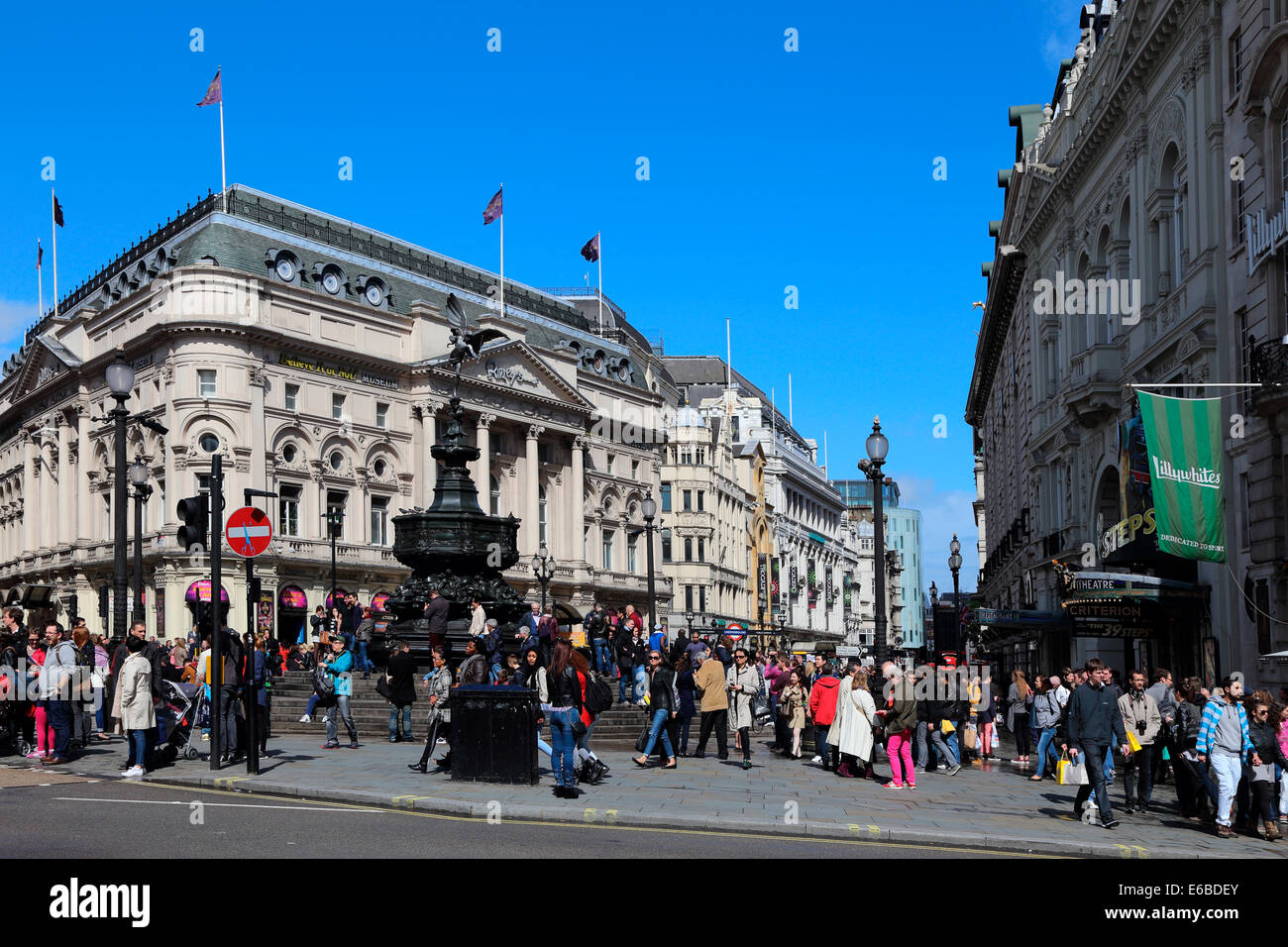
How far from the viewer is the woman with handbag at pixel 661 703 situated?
20.3 m

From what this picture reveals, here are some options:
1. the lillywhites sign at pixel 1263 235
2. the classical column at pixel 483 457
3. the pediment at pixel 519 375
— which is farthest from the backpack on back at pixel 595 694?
the classical column at pixel 483 457

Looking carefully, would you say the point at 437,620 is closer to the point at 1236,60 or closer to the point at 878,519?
the point at 878,519

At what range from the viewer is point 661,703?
2030 cm

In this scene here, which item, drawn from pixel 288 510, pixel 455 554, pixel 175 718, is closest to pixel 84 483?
pixel 288 510

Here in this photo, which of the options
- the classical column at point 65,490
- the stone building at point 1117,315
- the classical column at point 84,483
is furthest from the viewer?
the classical column at point 65,490

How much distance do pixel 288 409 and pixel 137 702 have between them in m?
49.3

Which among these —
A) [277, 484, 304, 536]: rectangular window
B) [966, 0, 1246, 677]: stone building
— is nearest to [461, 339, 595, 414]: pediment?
[277, 484, 304, 536]: rectangular window

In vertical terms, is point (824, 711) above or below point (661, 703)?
below

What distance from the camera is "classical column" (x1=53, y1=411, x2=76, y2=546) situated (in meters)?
70.6

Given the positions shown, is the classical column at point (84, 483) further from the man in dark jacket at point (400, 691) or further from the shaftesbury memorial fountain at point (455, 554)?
the man in dark jacket at point (400, 691)

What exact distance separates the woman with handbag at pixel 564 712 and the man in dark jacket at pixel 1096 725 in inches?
231

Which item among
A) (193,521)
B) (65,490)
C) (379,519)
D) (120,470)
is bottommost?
(193,521)
